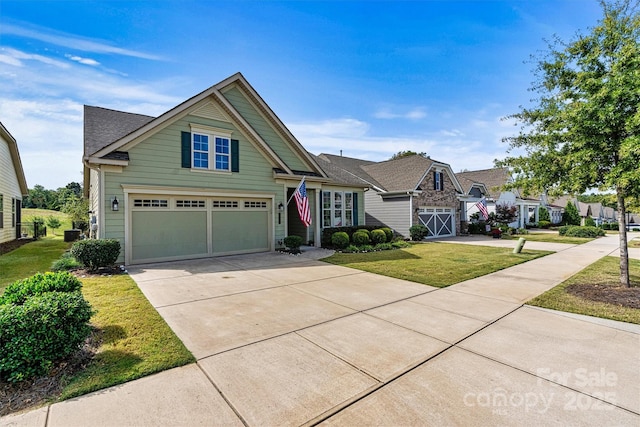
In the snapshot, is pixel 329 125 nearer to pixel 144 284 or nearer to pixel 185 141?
pixel 185 141

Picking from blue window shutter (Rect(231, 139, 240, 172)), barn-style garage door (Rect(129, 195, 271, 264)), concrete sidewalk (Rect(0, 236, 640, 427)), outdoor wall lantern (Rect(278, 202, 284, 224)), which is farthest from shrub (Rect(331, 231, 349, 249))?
concrete sidewalk (Rect(0, 236, 640, 427))

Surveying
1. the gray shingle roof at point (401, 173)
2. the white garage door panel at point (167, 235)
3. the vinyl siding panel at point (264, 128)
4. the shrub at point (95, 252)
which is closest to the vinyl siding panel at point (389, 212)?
the gray shingle roof at point (401, 173)

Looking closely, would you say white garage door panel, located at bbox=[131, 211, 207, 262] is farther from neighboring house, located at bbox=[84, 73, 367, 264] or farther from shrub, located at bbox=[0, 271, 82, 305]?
shrub, located at bbox=[0, 271, 82, 305]

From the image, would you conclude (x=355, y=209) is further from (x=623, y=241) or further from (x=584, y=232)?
(x=584, y=232)

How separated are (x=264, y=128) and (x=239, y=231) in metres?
5.38

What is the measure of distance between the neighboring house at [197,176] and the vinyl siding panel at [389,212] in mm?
7189

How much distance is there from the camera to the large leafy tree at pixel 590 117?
5.94 m

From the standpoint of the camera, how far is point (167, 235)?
34.8 feet

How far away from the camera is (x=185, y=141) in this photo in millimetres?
10938

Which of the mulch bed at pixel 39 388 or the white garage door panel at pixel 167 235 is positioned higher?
the white garage door panel at pixel 167 235

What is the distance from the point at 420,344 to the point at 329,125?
1834 centimetres

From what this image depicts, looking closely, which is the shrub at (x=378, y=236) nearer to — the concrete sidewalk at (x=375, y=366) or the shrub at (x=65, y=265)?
the concrete sidewalk at (x=375, y=366)

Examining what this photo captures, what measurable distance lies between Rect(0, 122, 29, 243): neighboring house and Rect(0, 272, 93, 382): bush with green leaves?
16.1 m

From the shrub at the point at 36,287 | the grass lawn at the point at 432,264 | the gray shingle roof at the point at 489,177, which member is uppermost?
the gray shingle roof at the point at 489,177
